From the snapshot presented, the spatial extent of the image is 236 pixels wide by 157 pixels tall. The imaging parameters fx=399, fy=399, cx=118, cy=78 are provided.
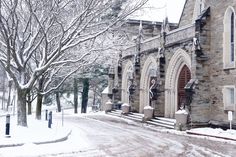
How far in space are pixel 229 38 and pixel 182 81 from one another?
21.6 ft

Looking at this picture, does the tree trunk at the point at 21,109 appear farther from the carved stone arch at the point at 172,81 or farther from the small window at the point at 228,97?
the carved stone arch at the point at 172,81

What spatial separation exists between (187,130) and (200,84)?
2.91 metres

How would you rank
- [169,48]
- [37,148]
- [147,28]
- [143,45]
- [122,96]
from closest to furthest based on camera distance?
1. [37,148]
2. [169,48]
3. [143,45]
4. [122,96]
5. [147,28]

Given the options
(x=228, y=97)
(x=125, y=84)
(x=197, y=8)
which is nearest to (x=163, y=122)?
(x=228, y=97)

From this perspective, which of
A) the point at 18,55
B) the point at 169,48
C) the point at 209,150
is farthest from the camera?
the point at 169,48

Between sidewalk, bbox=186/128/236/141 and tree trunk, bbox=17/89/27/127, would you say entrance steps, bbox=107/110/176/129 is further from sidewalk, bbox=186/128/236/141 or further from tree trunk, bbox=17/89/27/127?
tree trunk, bbox=17/89/27/127

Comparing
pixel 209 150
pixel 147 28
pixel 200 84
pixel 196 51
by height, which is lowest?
pixel 209 150

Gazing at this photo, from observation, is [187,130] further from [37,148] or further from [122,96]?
[122,96]

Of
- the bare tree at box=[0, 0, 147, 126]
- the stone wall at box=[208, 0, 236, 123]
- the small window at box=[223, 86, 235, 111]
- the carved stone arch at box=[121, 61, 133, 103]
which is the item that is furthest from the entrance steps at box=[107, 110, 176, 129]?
the bare tree at box=[0, 0, 147, 126]

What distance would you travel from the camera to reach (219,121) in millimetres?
22656

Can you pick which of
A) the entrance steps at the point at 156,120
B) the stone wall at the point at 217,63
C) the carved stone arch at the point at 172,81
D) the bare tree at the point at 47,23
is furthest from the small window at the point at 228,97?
the bare tree at the point at 47,23

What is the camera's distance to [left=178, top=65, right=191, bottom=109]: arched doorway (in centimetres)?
2784

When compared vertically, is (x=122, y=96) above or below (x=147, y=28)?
below

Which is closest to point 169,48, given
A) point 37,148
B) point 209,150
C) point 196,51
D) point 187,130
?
point 196,51
